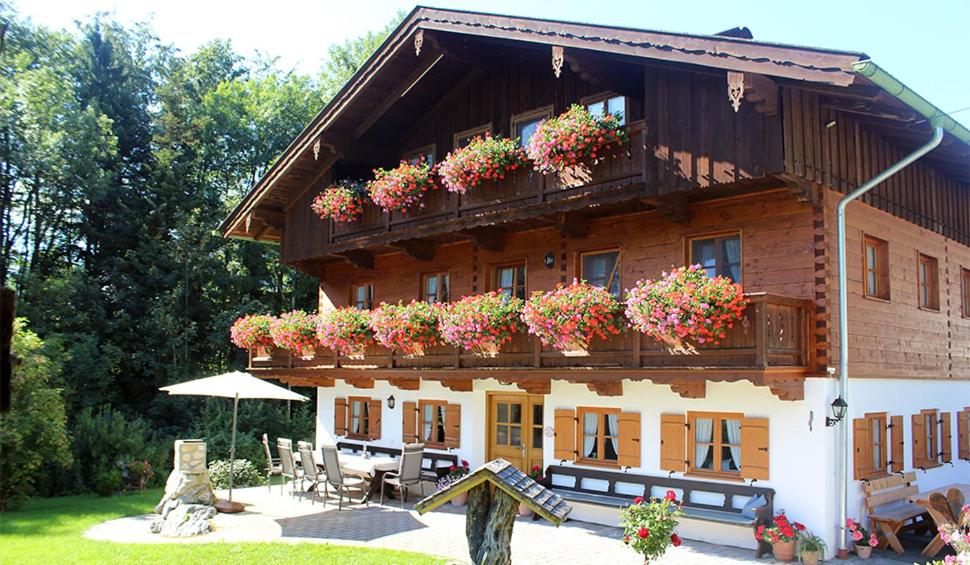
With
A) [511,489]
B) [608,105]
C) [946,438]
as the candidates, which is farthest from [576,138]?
[946,438]

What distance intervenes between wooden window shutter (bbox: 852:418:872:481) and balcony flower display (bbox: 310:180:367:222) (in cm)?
1014

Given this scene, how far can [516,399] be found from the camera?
15.4 metres

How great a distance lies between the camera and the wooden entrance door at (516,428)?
1502cm

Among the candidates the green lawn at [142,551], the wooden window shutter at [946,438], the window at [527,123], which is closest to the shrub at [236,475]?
the green lawn at [142,551]

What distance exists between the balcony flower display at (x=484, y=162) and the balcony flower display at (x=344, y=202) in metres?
3.18

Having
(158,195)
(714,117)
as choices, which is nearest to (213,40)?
(158,195)

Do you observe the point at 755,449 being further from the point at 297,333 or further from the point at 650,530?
the point at 297,333

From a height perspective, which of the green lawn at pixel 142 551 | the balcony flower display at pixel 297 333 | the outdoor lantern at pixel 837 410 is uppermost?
the balcony flower display at pixel 297 333

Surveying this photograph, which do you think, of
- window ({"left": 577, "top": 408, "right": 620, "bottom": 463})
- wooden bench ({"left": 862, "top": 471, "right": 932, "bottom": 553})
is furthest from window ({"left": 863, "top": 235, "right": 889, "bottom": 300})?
window ({"left": 577, "top": 408, "right": 620, "bottom": 463})

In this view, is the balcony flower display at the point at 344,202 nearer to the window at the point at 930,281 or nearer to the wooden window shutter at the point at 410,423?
the wooden window shutter at the point at 410,423

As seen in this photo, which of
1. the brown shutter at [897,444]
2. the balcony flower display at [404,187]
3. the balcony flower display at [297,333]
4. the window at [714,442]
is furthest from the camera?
Result: the balcony flower display at [297,333]

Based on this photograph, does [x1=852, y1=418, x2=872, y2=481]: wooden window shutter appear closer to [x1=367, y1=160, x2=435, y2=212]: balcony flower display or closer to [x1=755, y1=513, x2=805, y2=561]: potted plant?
[x1=755, y1=513, x2=805, y2=561]: potted plant

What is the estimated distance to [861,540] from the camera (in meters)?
11.1

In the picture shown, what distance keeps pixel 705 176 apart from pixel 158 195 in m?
21.5
